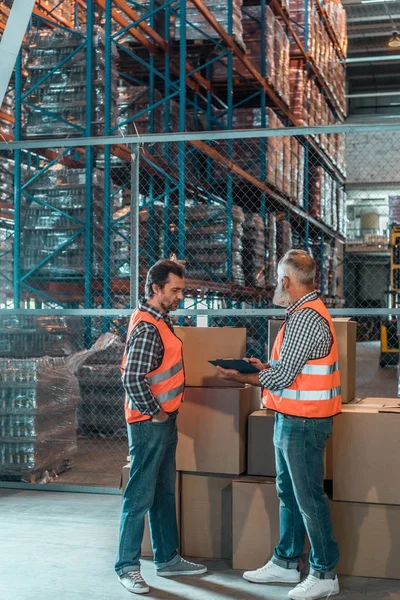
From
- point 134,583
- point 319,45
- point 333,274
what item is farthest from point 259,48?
point 134,583

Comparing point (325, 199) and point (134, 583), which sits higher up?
point (325, 199)

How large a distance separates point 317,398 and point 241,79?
9388 millimetres

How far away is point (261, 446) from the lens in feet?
15.6

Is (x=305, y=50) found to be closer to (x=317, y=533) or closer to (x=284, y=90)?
(x=284, y=90)

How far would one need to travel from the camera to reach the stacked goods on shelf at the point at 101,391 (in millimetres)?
8773

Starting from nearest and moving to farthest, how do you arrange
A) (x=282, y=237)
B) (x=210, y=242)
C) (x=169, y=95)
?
(x=169, y=95) → (x=210, y=242) → (x=282, y=237)

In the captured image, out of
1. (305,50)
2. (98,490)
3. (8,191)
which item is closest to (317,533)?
(98,490)

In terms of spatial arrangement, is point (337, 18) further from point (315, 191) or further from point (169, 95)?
point (169, 95)

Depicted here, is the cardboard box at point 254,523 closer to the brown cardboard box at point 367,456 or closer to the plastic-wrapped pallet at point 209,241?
the brown cardboard box at point 367,456

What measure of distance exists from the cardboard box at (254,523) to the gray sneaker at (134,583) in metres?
0.63

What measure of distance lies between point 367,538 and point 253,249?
7.55 meters

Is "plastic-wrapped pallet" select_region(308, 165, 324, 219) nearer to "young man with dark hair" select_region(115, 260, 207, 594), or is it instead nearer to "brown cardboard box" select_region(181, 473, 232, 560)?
"brown cardboard box" select_region(181, 473, 232, 560)

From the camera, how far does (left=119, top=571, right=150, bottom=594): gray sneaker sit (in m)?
4.20

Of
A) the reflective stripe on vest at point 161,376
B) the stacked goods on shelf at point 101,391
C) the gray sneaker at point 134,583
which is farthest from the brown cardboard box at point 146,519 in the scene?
the stacked goods on shelf at point 101,391
